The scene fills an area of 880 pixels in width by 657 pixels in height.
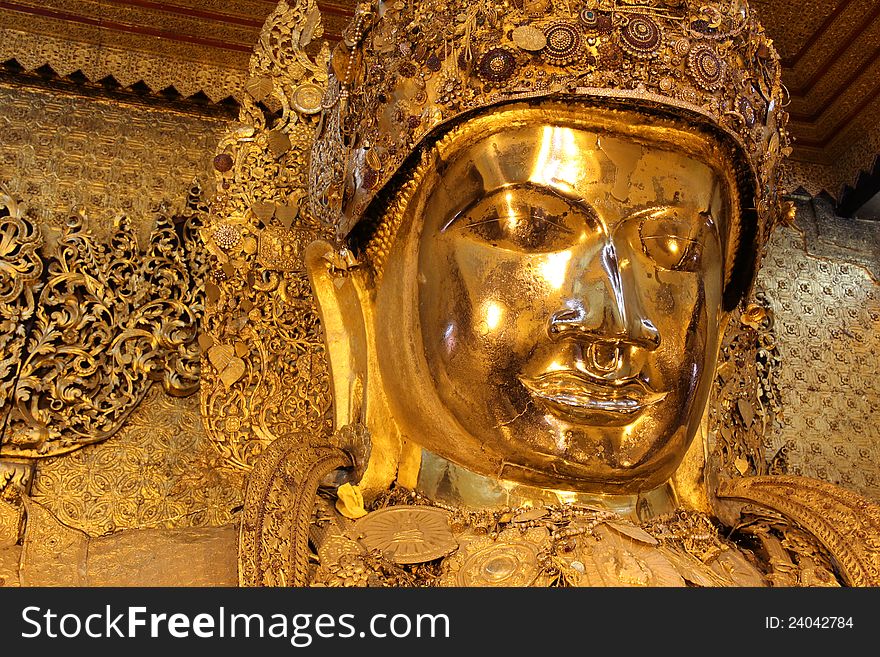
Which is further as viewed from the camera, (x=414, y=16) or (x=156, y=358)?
(x=156, y=358)

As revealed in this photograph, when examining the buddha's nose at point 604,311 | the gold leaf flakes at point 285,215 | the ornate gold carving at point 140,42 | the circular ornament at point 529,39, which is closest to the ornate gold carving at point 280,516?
the buddha's nose at point 604,311

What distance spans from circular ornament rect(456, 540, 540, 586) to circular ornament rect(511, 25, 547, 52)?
3.09 ft

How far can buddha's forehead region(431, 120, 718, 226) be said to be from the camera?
190cm

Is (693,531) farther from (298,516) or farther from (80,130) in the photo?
(80,130)

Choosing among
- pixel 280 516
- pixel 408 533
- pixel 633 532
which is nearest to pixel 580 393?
pixel 633 532

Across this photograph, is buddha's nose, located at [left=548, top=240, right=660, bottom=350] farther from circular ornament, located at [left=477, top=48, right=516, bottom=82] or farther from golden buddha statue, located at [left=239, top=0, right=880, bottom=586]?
circular ornament, located at [left=477, top=48, right=516, bottom=82]

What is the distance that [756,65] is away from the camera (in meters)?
2.06

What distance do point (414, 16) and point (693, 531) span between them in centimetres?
122

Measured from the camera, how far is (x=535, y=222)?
188 centimetres

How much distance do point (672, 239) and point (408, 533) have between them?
782 millimetres

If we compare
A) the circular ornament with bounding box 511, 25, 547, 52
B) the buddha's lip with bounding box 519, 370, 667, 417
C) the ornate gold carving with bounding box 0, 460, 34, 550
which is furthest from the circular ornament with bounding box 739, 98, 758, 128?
the ornate gold carving with bounding box 0, 460, 34, 550

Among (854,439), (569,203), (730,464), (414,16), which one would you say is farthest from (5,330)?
(854,439)
